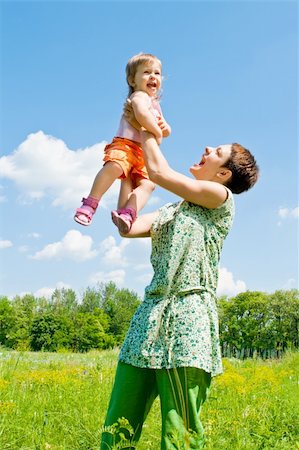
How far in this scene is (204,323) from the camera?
2529 millimetres

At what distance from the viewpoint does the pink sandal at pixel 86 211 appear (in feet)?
10.2

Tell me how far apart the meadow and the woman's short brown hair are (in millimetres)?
1206

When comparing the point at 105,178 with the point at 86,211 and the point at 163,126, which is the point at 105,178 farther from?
the point at 163,126

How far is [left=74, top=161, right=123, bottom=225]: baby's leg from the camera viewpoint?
310cm

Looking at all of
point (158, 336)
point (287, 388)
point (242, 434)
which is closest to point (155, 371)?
point (158, 336)

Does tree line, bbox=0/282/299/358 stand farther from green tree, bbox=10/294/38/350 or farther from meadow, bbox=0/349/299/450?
meadow, bbox=0/349/299/450

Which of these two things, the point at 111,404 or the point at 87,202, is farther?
the point at 87,202

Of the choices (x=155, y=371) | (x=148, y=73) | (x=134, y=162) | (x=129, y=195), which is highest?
(x=148, y=73)

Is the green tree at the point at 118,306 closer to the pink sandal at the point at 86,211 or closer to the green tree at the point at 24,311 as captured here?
the green tree at the point at 24,311

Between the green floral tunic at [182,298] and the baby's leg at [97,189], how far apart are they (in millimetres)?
496

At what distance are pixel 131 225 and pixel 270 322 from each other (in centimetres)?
3965

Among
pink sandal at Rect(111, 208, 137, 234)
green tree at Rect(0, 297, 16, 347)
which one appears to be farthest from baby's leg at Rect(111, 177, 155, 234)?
green tree at Rect(0, 297, 16, 347)

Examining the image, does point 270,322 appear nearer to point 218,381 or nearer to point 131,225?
point 218,381

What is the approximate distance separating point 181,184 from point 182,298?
0.52 metres
